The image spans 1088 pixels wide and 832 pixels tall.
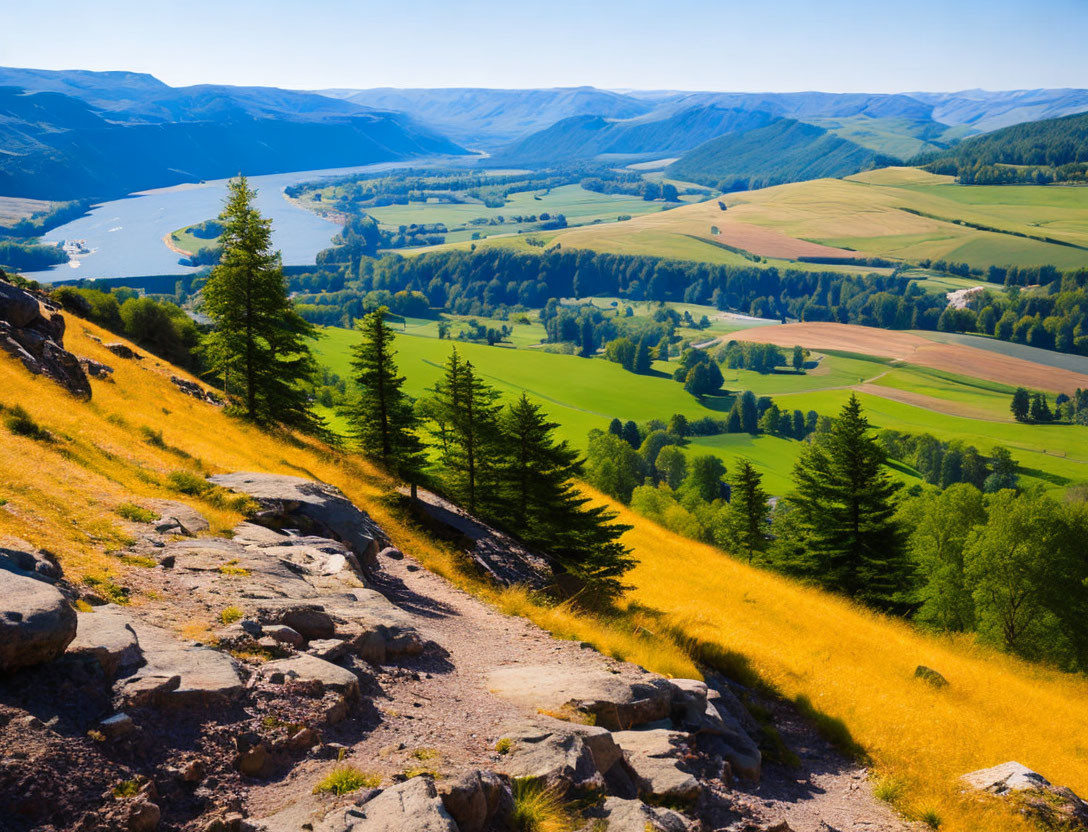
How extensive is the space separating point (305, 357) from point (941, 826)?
111 feet

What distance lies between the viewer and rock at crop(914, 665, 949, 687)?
70.4 ft

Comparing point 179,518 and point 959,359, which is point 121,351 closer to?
point 179,518

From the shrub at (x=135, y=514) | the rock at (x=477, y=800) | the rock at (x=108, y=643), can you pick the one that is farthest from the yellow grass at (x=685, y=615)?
the rock at (x=477, y=800)

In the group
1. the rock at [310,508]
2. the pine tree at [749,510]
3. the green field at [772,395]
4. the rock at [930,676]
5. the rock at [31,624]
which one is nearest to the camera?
the rock at [31,624]

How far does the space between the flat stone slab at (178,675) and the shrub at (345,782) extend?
6.03 ft

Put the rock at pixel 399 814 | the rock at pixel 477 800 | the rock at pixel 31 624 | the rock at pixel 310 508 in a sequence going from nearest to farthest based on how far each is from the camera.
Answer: the rock at pixel 399 814
the rock at pixel 31 624
the rock at pixel 477 800
the rock at pixel 310 508

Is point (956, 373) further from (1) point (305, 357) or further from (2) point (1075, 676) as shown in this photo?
(1) point (305, 357)

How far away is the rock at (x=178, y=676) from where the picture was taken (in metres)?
8.74

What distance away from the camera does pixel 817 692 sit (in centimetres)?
1809

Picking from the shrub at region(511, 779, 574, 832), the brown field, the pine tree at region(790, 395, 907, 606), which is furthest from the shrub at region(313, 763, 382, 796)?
the brown field

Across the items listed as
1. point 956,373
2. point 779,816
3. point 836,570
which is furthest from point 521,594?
point 956,373

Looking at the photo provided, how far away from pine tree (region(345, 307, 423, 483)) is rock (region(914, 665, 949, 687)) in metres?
19.8

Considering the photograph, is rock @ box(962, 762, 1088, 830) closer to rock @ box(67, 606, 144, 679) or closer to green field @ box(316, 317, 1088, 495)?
rock @ box(67, 606, 144, 679)

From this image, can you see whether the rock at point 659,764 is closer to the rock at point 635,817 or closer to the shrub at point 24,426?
the rock at point 635,817
